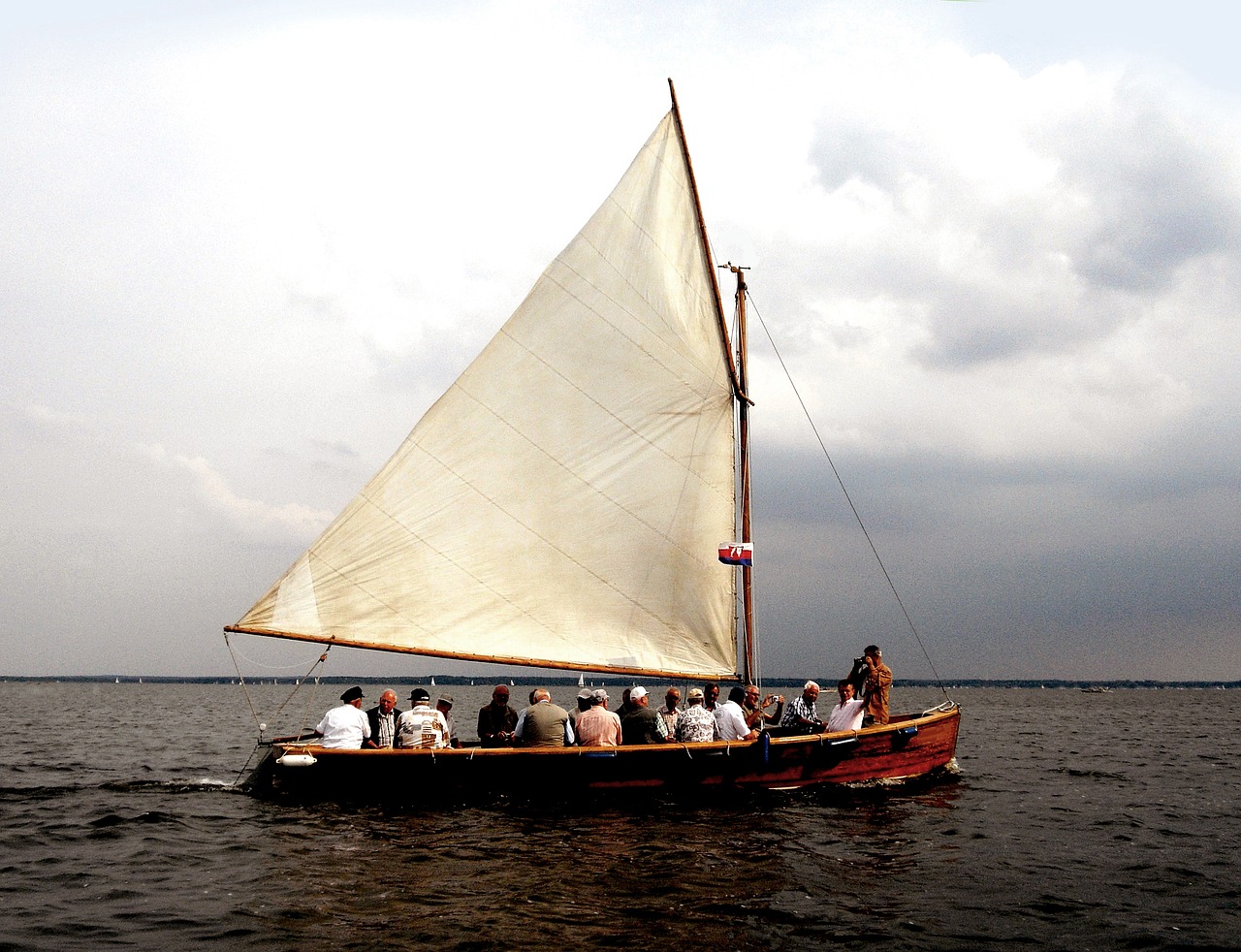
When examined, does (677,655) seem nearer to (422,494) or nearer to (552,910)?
(422,494)

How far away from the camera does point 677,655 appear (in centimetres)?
2112

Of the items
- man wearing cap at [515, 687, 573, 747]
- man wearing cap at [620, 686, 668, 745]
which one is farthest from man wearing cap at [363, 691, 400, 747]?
man wearing cap at [620, 686, 668, 745]

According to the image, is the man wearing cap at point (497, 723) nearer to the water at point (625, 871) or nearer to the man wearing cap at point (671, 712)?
the water at point (625, 871)

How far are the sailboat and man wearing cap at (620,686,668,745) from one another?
2.18 ft

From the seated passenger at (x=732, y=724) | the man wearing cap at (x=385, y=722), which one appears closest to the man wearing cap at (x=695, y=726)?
the seated passenger at (x=732, y=724)

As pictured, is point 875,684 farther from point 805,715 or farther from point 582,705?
point 582,705

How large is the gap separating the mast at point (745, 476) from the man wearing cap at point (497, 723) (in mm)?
5239

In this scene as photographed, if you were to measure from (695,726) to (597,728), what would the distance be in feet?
6.52

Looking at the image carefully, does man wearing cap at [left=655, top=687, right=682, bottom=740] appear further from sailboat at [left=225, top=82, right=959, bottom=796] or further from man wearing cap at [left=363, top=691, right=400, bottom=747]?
man wearing cap at [left=363, top=691, right=400, bottom=747]

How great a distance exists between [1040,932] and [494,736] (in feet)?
36.5

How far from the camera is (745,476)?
22.5 metres

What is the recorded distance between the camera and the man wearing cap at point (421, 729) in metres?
18.5

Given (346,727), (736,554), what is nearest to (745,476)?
(736,554)

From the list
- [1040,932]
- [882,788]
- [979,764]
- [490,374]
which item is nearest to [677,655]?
[882,788]
